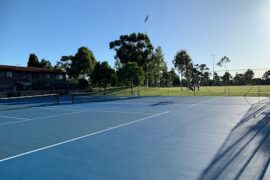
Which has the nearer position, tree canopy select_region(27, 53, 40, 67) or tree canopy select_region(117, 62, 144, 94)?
tree canopy select_region(117, 62, 144, 94)

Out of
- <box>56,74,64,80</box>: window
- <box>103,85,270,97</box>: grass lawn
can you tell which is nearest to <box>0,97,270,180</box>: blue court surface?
<box>103,85,270,97</box>: grass lawn

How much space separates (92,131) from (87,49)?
1642 inches

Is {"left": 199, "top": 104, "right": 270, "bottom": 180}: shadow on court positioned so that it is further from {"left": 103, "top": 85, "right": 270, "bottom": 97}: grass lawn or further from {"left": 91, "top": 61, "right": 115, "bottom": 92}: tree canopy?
{"left": 91, "top": 61, "right": 115, "bottom": 92}: tree canopy

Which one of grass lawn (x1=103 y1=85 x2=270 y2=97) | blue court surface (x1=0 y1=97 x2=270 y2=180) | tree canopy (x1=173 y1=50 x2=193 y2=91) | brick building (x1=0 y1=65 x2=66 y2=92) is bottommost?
blue court surface (x1=0 y1=97 x2=270 y2=180)

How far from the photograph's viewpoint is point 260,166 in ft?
17.9

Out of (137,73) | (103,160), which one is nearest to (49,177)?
(103,160)

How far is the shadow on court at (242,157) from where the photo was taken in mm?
5074

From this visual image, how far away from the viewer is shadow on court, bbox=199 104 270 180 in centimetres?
507

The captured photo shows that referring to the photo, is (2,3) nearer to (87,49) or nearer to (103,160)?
(103,160)

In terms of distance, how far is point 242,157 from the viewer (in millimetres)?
6117

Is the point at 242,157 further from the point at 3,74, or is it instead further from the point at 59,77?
the point at 59,77

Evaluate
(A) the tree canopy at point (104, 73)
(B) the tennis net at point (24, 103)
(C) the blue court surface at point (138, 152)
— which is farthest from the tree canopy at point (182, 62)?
(C) the blue court surface at point (138, 152)

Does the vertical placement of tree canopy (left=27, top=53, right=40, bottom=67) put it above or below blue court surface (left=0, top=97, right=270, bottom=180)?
above

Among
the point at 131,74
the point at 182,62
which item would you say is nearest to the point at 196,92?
the point at 131,74
